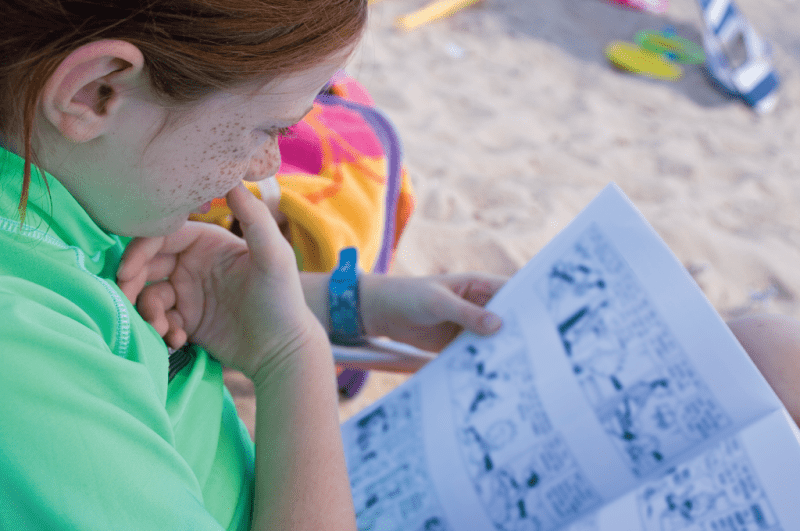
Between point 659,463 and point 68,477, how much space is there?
0.62 metres

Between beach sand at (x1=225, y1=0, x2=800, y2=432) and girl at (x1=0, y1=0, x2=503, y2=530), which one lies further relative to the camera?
beach sand at (x1=225, y1=0, x2=800, y2=432)

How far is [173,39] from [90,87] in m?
0.09

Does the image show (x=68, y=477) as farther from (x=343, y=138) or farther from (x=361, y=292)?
(x=343, y=138)

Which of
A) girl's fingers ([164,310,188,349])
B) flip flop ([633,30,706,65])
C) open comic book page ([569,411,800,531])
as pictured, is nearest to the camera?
open comic book page ([569,411,800,531])

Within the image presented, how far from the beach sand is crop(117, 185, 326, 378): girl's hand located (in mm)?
576

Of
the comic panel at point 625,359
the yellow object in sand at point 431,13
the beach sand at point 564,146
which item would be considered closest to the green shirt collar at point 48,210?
the comic panel at point 625,359

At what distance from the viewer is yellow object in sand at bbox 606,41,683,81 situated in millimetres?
2848

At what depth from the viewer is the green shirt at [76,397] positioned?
42 cm

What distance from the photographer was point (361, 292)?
103 centimetres

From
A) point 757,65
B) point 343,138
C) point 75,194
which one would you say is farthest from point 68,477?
point 757,65

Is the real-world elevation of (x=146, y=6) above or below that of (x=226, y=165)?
above

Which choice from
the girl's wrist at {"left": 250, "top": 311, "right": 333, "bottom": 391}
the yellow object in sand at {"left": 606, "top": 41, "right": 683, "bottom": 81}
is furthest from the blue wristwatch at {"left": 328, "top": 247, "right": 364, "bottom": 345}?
the yellow object in sand at {"left": 606, "top": 41, "right": 683, "bottom": 81}

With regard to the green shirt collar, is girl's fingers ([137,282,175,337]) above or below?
below

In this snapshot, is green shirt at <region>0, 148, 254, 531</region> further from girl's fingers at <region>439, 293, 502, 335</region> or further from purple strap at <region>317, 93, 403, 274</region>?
purple strap at <region>317, 93, 403, 274</region>
